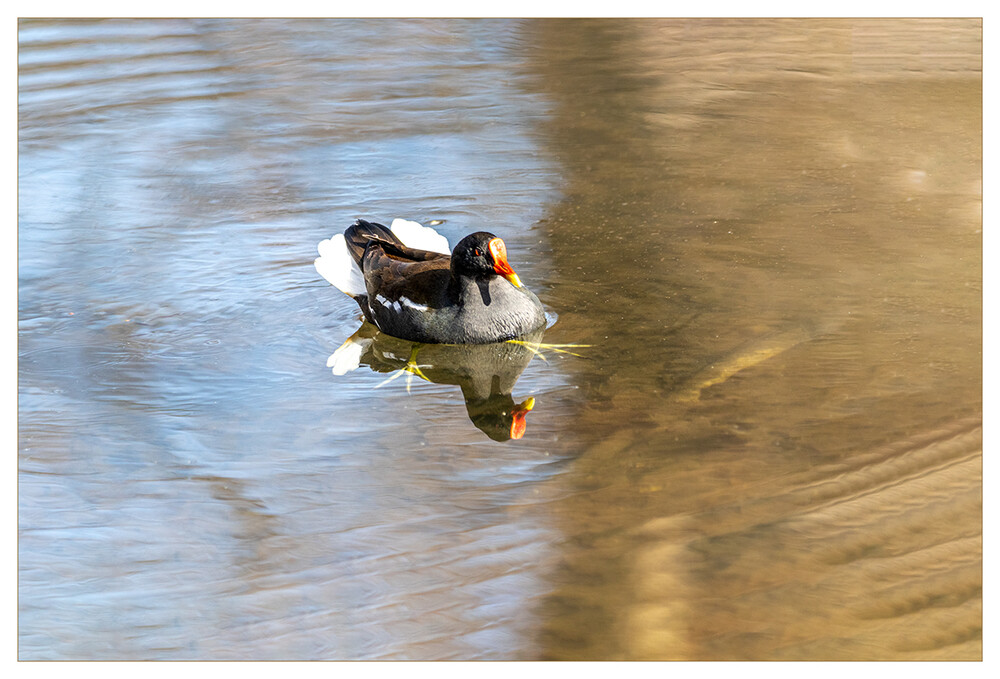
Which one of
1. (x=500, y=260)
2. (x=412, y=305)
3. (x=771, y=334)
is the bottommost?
(x=771, y=334)

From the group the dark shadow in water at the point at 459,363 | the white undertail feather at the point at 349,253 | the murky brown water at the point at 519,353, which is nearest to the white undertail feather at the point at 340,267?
the white undertail feather at the point at 349,253

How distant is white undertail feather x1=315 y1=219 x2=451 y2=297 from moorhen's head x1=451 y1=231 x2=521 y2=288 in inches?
20.0

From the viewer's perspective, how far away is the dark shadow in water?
3.86 meters

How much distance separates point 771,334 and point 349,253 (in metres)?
1.74

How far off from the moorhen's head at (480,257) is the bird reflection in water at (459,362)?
0.90 feet

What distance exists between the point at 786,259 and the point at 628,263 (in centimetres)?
66

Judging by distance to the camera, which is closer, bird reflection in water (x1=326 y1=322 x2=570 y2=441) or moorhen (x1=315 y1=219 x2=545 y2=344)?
bird reflection in water (x1=326 y1=322 x2=570 y2=441)

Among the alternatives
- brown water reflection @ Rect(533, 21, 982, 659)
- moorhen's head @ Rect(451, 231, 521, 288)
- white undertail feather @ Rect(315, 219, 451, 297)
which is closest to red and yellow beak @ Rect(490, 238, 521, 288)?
moorhen's head @ Rect(451, 231, 521, 288)

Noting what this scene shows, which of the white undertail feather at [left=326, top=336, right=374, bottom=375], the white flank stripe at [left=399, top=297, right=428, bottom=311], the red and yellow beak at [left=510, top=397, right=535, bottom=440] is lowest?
the red and yellow beak at [left=510, top=397, right=535, bottom=440]

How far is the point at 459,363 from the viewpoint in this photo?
4.10 meters

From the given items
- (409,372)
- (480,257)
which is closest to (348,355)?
(409,372)

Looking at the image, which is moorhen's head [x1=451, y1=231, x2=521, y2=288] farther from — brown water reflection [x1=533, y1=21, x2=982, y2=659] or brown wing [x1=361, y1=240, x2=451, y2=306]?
brown water reflection [x1=533, y1=21, x2=982, y2=659]

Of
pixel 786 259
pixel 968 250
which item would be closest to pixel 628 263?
pixel 786 259

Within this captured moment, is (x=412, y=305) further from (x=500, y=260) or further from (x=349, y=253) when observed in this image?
(x=349, y=253)
